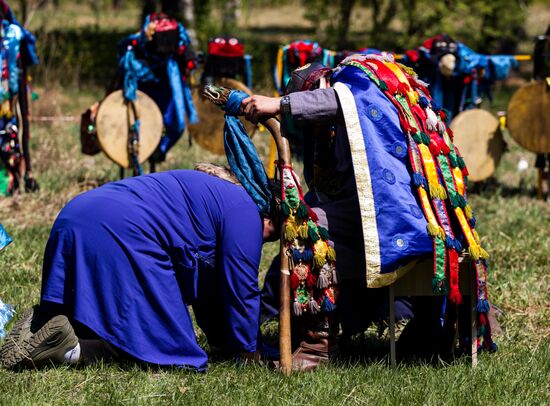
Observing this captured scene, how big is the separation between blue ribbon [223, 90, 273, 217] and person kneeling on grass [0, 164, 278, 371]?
4 cm

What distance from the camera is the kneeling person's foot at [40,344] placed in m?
4.18

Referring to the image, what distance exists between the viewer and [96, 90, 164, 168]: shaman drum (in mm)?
8016

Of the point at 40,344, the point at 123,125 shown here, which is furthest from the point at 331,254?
the point at 123,125

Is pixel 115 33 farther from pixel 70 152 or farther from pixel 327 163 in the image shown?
pixel 327 163

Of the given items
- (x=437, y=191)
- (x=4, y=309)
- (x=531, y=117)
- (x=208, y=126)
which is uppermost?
(x=437, y=191)

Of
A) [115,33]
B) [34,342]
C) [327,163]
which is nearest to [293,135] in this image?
[327,163]

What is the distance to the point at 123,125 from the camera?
317 inches

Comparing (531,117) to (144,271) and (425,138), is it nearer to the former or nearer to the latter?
(425,138)

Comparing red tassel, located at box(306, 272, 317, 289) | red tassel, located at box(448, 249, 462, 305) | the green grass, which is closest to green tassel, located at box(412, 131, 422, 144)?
red tassel, located at box(448, 249, 462, 305)

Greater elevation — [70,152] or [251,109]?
[251,109]

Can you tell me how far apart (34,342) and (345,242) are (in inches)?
57.0

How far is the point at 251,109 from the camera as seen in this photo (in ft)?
14.1

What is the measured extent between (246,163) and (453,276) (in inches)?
41.3

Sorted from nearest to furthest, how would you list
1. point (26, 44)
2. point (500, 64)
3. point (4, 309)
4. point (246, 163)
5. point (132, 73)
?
point (246, 163)
point (4, 309)
point (132, 73)
point (26, 44)
point (500, 64)
